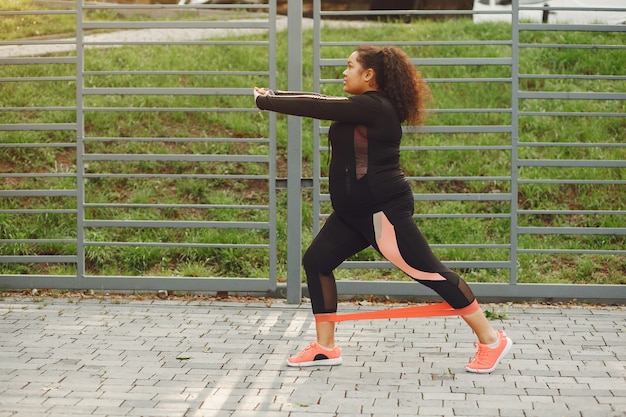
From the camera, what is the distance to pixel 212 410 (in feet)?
18.4

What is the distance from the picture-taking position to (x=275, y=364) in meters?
6.77

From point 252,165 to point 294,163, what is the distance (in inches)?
114

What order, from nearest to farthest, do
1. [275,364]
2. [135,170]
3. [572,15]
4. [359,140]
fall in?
[359,140]
[275,364]
[135,170]
[572,15]

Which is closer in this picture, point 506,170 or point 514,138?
point 514,138

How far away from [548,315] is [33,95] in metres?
7.06

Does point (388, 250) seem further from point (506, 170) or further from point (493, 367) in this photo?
point (506, 170)

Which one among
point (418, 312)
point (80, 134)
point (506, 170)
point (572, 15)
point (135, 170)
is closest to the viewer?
point (418, 312)

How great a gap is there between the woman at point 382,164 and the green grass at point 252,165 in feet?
8.86

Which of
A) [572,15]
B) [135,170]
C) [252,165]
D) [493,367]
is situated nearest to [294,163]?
[252,165]

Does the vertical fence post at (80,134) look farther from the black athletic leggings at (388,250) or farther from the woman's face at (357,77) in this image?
the woman's face at (357,77)

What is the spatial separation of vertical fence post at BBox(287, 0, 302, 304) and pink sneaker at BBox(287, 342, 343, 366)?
222 cm

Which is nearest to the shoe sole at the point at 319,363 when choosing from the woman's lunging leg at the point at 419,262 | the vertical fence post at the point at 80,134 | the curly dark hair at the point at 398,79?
the woman's lunging leg at the point at 419,262

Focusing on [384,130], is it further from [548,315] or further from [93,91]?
[93,91]

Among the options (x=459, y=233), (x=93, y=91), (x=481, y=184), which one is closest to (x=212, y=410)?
(x=93, y=91)
